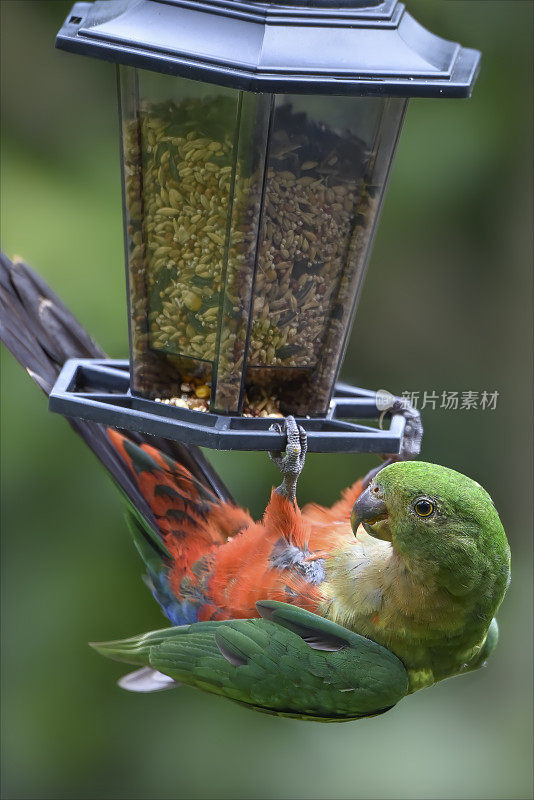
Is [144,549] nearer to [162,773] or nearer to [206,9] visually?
[206,9]

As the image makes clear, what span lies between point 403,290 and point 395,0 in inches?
116

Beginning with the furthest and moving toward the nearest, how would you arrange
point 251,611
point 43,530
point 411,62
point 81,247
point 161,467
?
point 43,530 < point 81,247 < point 161,467 < point 251,611 < point 411,62

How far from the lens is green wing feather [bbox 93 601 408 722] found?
2.65 metres

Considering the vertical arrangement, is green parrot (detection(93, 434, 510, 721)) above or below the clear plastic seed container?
below

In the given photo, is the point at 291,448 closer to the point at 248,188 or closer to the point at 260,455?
the point at 248,188

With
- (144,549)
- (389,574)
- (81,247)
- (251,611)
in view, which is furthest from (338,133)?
(81,247)

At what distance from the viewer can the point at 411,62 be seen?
78.8 inches

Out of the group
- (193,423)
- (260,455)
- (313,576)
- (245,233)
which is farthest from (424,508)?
(260,455)

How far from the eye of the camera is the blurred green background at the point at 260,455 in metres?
4.21

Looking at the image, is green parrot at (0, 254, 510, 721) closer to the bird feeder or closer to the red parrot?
the red parrot

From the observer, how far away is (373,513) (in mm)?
2553

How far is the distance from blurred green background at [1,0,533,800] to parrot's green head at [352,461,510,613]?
1.79 meters

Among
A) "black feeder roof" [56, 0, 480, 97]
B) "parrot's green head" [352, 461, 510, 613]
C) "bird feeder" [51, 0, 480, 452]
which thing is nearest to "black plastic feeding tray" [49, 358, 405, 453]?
"bird feeder" [51, 0, 480, 452]

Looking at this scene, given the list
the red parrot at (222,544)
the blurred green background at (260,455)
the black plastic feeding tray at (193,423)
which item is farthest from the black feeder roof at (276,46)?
the blurred green background at (260,455)
